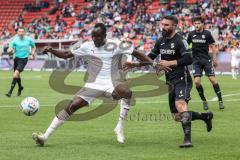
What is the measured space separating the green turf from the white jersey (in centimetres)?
120

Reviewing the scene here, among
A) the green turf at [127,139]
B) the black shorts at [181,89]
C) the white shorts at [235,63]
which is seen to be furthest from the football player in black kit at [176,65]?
the white shorts at [235,63]

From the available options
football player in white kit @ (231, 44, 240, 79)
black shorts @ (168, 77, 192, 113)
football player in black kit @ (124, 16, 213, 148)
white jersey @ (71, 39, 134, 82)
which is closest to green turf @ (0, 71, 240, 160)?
football player in black kit @ (124, 16, 213, 148)

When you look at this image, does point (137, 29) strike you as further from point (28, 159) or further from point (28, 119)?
point (28, 159)

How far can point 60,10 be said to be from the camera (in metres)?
58.0

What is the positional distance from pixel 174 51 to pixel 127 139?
6.20ft

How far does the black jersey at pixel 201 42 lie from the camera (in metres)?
17.4

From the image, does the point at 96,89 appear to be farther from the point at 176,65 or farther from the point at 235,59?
the point at 235,59

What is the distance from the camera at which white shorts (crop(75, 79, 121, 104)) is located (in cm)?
1097

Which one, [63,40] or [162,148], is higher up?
[162,148]

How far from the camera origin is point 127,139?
11.6m

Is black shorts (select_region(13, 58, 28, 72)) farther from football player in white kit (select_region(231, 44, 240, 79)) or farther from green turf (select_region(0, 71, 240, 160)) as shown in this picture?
football player in white kit (select_region(231, 44, 240, 79))

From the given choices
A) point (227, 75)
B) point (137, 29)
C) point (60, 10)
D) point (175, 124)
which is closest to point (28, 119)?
point (175, 124)

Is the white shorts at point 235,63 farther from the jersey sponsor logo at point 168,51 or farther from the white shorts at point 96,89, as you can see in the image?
the white shorts at point 96,89

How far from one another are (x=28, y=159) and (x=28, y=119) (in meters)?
5.57
